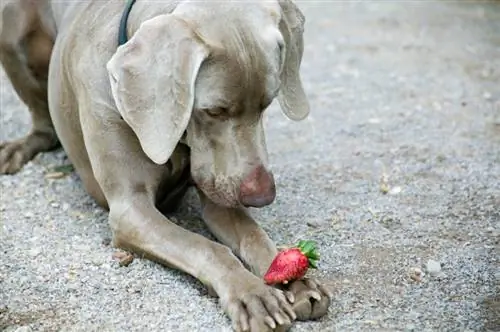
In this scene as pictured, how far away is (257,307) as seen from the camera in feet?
7.98

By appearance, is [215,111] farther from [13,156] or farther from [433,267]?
[13,156]

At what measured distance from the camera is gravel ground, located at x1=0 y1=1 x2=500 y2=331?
2.63 metres

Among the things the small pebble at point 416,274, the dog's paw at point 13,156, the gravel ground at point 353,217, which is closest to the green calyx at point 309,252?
the gravel ground at point 353,217

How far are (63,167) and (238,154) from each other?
1268mm

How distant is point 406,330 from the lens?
2.54 metres

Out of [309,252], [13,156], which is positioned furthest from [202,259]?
[13,156]

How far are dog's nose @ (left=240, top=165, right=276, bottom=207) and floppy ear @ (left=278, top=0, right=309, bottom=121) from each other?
39 cm

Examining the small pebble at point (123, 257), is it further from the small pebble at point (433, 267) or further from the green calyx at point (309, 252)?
the small pebble at point (433, 267)

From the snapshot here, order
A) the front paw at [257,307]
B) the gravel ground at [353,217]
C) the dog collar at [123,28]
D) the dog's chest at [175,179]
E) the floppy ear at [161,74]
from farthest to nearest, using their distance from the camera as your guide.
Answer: the dog's chest at [175,179] < the dog collar at [123,28] < the gravel ground at [353,217] < the floppy ear at [161,74] < the front paw at [257,307]

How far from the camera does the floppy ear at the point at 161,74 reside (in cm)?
251

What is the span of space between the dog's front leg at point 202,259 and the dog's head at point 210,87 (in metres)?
0.16

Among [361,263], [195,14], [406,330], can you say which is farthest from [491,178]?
[195,14]

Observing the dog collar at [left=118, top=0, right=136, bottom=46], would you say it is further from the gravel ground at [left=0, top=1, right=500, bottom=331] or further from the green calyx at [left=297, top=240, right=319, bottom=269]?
the green calyx at [left=297, top=240, right=319, bottom=269]

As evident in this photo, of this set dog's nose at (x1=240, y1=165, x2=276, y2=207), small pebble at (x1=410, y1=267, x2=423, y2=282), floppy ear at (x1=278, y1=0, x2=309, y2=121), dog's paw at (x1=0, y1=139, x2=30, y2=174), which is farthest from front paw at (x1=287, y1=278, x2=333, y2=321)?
dog's paw at (x1=0, y1=139, x2=30, y2=174)
